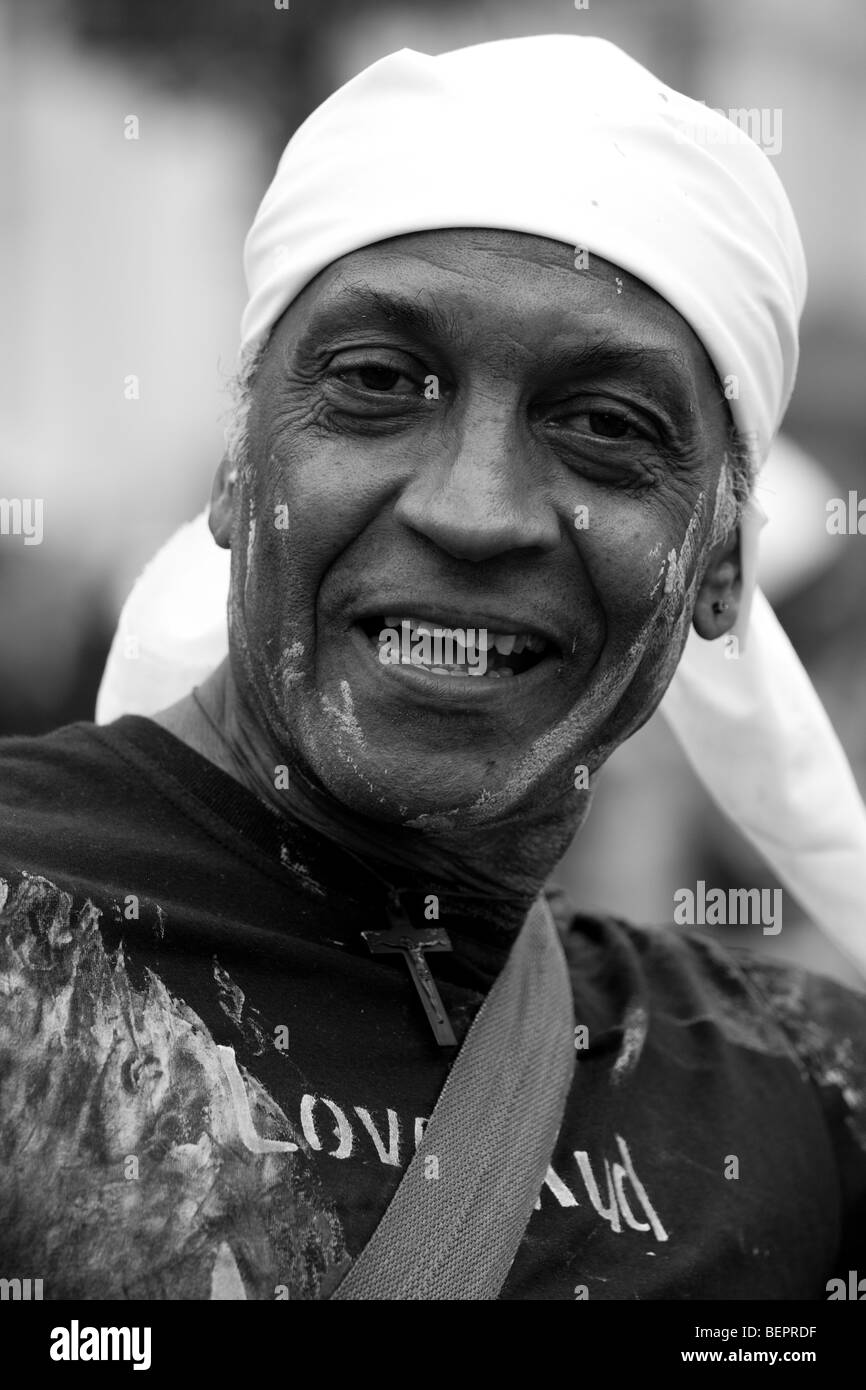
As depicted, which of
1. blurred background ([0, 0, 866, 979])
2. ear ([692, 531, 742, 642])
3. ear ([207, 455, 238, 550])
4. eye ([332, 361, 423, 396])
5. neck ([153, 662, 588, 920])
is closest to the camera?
eye ([332, 361, 423, 396])

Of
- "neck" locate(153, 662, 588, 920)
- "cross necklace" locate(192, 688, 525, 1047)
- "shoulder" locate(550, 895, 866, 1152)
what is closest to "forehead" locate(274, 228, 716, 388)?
"neck" locate(153, 662, 588, 920)

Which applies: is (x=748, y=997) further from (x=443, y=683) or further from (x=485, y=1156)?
(x=443, y=683)

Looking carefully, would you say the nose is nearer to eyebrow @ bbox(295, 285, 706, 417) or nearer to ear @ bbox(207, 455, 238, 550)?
eyebrow @ bbox(295, 285, 706, 417)

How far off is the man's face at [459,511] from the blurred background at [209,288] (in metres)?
3.98

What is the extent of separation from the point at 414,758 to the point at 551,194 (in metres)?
0.87

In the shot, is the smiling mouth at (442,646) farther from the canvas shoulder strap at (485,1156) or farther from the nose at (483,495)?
the canvas shoulder strap at (485,1156)

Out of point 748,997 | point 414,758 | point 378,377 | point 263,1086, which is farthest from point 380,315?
point 748,997

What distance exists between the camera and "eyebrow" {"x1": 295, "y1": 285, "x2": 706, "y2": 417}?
101 inches

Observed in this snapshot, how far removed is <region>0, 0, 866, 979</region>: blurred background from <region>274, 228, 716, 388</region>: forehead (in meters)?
4.01

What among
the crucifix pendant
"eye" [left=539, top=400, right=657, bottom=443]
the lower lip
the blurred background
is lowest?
the crucifix pendant

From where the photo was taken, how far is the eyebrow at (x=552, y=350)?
2559 mm

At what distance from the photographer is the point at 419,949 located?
272cm
